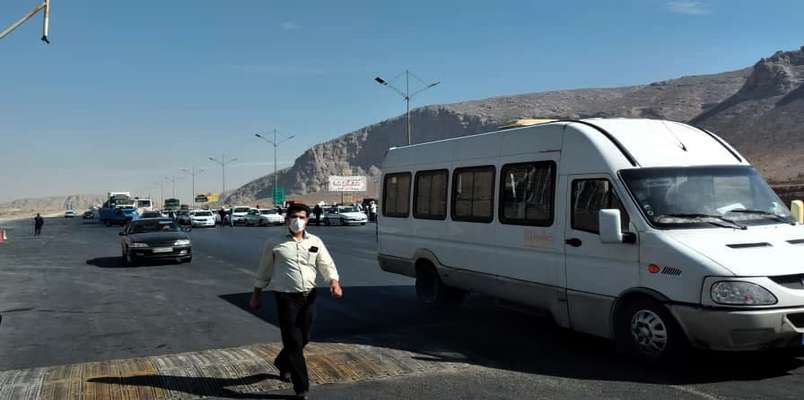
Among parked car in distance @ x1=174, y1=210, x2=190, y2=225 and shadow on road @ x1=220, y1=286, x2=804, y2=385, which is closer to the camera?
shadow on road @ x1=220, y1=286, x2=804, y2=385

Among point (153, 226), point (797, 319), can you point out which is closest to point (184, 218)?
point (153, 226)

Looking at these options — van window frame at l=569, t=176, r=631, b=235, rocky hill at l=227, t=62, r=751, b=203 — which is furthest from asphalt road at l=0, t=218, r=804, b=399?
rocky hill at l=227, t=62, r=751, b=203

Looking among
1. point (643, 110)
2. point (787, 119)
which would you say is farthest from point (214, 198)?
point (787, 119)

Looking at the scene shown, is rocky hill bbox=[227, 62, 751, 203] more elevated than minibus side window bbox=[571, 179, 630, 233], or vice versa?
rocky hill bbox=[227, 62, 751, 203]

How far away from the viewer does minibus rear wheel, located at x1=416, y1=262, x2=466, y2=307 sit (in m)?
10.4

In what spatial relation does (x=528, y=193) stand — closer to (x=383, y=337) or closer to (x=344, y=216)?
(x=383, y=337)

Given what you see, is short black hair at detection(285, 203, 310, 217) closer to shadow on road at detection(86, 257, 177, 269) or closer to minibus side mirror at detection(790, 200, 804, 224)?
minibus side mirror at detection(790, 200, 804, 224)

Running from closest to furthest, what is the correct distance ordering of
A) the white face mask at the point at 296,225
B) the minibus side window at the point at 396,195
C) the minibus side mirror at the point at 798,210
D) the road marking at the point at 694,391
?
the road marking at the point at 694,391, the white face mask at the point at 296,225, the minibus side mirror at the point at 798,210, the minibus side window at the point at 396,195

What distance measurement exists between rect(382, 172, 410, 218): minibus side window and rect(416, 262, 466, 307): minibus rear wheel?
3.28ft

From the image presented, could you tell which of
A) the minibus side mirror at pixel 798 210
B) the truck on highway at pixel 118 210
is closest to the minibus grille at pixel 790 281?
the minibus side mirror at pixel 798 210

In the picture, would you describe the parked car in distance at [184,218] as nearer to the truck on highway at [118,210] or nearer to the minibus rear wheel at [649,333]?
the truck on highway at [118,210]

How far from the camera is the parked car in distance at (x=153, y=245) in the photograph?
1961cm

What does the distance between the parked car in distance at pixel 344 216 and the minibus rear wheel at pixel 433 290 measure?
127 feet

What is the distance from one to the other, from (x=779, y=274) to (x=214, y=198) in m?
150
